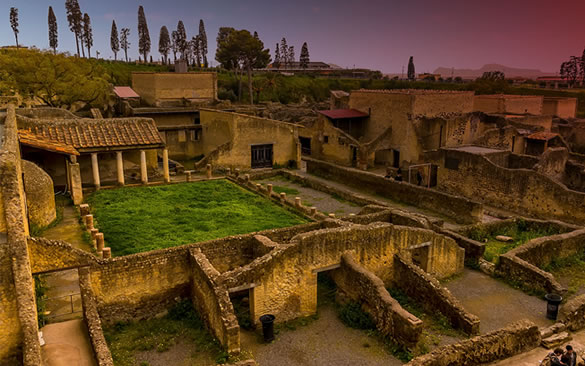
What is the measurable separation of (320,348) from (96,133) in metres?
17.7

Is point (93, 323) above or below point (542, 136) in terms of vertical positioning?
below

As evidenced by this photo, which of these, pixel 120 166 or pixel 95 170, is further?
pixel 120 166

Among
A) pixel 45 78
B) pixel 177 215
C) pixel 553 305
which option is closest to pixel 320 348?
pixel 553 305

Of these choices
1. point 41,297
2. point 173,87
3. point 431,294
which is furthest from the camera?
point 173,87

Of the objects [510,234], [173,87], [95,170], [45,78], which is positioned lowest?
[510,234]

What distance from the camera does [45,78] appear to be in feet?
110

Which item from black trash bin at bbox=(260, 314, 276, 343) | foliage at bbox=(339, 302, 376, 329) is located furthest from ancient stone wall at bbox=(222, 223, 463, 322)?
foliage at bbox=(339, 302, 376, 329)

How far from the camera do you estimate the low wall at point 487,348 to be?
381 inches

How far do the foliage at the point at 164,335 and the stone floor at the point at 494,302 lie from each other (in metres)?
7.74

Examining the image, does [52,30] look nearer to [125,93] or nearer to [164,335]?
[125,93]

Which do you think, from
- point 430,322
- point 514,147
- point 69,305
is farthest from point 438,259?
point 514,147

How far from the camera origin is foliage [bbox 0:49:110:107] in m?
32.7

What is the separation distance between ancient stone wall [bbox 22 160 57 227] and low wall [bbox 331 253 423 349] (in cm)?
1171

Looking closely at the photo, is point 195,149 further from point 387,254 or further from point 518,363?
point 518,363
